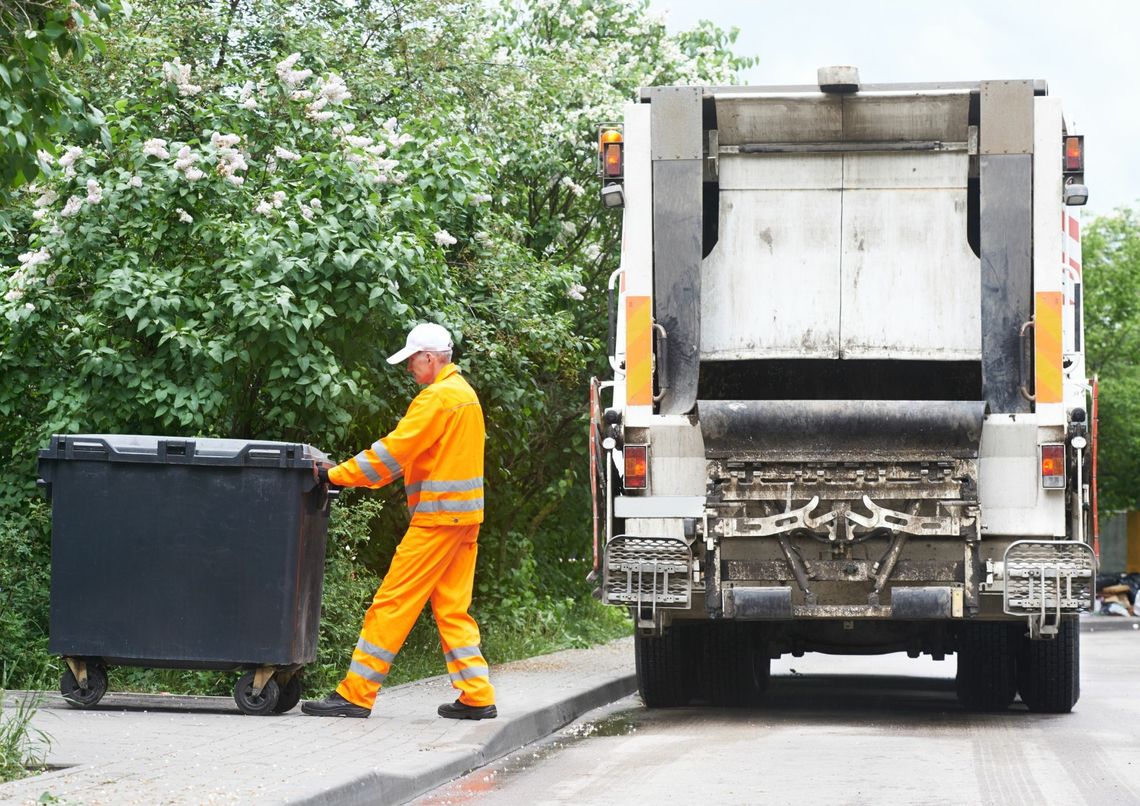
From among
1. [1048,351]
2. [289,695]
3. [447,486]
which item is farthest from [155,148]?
[1048,351]

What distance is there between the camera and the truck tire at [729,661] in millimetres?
→ 9391

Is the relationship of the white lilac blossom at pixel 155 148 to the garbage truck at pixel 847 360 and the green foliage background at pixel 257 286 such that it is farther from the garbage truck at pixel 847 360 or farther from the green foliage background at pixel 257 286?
the garbage truck at pixel 847 360

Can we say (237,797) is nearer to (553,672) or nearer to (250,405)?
(250,405)

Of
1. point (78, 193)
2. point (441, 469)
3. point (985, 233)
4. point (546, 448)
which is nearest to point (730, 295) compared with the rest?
point (985, 233)

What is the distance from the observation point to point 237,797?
17.3 ft

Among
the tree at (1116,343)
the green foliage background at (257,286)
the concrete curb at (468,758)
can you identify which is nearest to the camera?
the concrete curb at (468,758)

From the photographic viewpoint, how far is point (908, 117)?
327 inches

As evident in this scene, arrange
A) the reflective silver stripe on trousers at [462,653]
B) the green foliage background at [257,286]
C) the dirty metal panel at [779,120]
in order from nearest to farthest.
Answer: the reflective silver stripe on trousers at [462,653], the dirty metal panel at [779,120], the green foliage background at [257,286]

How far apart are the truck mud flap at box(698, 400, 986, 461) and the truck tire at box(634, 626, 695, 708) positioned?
1.42 metres

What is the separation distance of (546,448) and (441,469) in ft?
19.7

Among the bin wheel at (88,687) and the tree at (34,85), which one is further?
the bin wheel at (88,687)

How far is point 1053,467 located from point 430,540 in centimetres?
276

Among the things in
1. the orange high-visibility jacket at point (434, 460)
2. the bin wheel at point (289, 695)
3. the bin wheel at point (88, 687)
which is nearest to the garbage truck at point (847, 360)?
the orange high-visibility jacket at point (434, 460)

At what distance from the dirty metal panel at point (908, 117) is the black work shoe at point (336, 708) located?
3.43 m
